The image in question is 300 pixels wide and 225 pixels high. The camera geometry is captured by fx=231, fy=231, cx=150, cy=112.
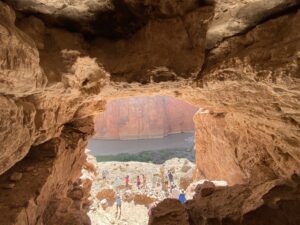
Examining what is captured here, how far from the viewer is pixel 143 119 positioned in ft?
56.0

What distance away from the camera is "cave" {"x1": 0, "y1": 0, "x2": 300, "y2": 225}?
1.85m

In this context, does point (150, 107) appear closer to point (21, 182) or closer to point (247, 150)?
point (247, 150)

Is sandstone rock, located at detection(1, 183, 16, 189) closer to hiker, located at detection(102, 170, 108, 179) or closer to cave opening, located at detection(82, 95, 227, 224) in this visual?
cave opening, located at detection(82, 95, 227, 224)

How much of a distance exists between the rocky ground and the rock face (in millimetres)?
6025

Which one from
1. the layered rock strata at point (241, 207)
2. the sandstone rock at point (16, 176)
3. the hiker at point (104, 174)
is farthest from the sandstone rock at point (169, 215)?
the hiker at point (104, 174)

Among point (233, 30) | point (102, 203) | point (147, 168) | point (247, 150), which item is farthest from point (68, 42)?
point (147, 168)

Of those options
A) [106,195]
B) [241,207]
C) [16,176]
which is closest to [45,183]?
[16,176]

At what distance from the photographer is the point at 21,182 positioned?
266 centimetres

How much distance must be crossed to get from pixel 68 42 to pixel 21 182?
171 cm

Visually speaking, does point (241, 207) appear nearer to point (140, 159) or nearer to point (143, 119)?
point (140, 159)

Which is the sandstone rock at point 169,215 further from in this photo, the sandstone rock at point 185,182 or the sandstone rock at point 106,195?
the sandstone rock at point 185,182

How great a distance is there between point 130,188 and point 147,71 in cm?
701

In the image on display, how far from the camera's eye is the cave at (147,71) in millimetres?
1852

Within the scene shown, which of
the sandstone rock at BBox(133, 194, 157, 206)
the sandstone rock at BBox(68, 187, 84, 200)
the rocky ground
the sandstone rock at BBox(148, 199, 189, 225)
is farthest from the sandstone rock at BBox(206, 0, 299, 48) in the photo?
the sandstone rock at BBox(133, 194, 157, 206)
